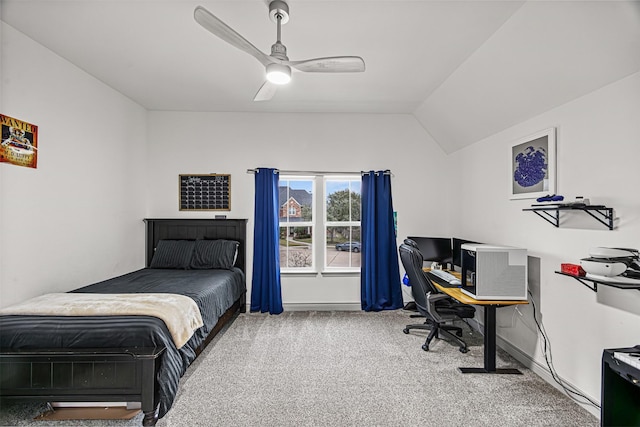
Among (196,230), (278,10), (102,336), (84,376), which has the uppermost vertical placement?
(278,10)

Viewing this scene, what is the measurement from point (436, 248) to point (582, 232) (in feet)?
6.09

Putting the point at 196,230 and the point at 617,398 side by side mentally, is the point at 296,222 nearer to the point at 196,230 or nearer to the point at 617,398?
the point at 196,230

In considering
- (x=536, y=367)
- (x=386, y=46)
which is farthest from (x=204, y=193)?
(x=536, y=367)

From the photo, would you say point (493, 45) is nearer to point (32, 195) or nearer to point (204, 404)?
point (204, 404)

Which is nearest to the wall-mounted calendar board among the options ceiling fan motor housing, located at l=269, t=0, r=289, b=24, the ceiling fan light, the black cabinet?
the ceiling fan light

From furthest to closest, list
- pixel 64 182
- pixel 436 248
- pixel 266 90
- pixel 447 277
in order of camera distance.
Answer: pixel 436 248, pixel 447 277, pixel 64 182, pixel 266 90

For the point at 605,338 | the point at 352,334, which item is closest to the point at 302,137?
the point at 352,334

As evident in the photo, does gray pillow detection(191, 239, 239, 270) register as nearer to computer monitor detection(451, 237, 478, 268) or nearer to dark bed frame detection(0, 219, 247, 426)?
dark bed frame detection(0, 219, 247, 426)

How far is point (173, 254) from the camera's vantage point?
3924 mm

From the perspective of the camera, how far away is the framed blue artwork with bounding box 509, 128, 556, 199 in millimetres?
2496

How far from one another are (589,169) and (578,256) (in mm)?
629

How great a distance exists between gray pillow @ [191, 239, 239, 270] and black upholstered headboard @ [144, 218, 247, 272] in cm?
18

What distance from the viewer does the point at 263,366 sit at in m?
2.74

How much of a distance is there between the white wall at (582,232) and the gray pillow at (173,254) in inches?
144
